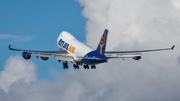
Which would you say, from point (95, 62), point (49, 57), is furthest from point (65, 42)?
point (95, 62)

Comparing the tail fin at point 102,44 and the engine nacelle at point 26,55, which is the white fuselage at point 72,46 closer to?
the tail fin at point 102,44

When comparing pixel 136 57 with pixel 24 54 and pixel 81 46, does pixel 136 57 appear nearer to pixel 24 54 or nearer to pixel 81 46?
pixel 81 46

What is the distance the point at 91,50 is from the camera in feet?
252

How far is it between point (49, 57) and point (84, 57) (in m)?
9.13

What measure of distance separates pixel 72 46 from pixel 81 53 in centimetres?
740

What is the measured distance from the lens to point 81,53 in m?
79.1

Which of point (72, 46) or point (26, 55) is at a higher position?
point (72, 46)

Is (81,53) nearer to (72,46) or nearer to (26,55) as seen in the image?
(72,46)

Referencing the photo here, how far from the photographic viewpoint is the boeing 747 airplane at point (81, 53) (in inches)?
2862

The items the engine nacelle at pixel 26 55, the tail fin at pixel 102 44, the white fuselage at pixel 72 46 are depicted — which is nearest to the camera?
the tail fin at pixel 102 44

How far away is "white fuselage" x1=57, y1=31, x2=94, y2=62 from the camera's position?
79375 mm

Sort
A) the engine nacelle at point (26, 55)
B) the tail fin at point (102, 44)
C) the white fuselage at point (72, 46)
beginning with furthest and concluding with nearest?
the engine nacelle at point (26, 55)
the white fuselage at point (72, 46)
the tail fin at point (102, 44)

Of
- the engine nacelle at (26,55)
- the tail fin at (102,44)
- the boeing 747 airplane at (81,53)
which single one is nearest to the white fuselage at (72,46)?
the boeing 747 airplane at (81,53)

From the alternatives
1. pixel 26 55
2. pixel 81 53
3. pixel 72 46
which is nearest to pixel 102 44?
pixel 81 53
